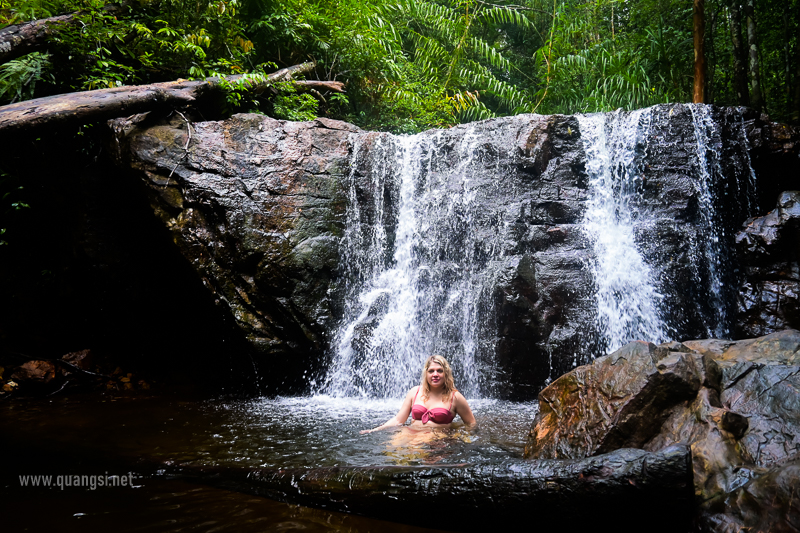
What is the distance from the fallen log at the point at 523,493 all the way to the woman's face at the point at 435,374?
154 cm

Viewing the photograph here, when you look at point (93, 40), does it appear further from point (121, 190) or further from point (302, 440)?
point (302, 440)

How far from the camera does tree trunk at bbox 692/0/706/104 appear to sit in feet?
27.3

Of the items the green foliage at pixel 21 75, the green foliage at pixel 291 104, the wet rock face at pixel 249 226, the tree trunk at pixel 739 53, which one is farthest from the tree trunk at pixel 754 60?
the green foliage at pixel 21 75

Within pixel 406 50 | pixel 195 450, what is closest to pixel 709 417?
pixel 195 450

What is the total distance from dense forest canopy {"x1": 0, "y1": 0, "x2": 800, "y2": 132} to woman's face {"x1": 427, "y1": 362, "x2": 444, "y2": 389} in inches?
241

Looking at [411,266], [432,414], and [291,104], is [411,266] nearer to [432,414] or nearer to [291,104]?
[432,414]

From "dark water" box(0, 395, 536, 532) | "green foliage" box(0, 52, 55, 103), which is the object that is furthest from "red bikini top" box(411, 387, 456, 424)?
"green foliage" box(0, 52, 55, 103)

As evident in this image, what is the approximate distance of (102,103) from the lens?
245 inches

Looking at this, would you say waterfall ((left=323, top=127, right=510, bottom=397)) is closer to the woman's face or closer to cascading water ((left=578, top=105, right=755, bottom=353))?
cascading water ((left=578, top=105, right=755, bottom=353))

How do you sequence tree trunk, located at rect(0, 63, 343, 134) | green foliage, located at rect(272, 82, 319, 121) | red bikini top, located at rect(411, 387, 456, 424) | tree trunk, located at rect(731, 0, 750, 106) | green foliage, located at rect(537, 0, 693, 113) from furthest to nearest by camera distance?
1. green foliage, located at rect(537, 0, 693, 113)
2. green foliage, located at rect(272, 82, 319, 121)
3. tree trunk, located at rect(731, 0, 750, 106)
4. tree trunk, located at rect(0, 63, 343, 134)
5. red bikini top, located at rect(411, 387, 456, 424)

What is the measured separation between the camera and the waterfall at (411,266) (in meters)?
6.61

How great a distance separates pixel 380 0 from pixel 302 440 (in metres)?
11.6

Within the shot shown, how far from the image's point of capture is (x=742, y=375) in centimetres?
312

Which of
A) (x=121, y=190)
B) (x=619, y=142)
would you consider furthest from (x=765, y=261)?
(x=121, y=190)
